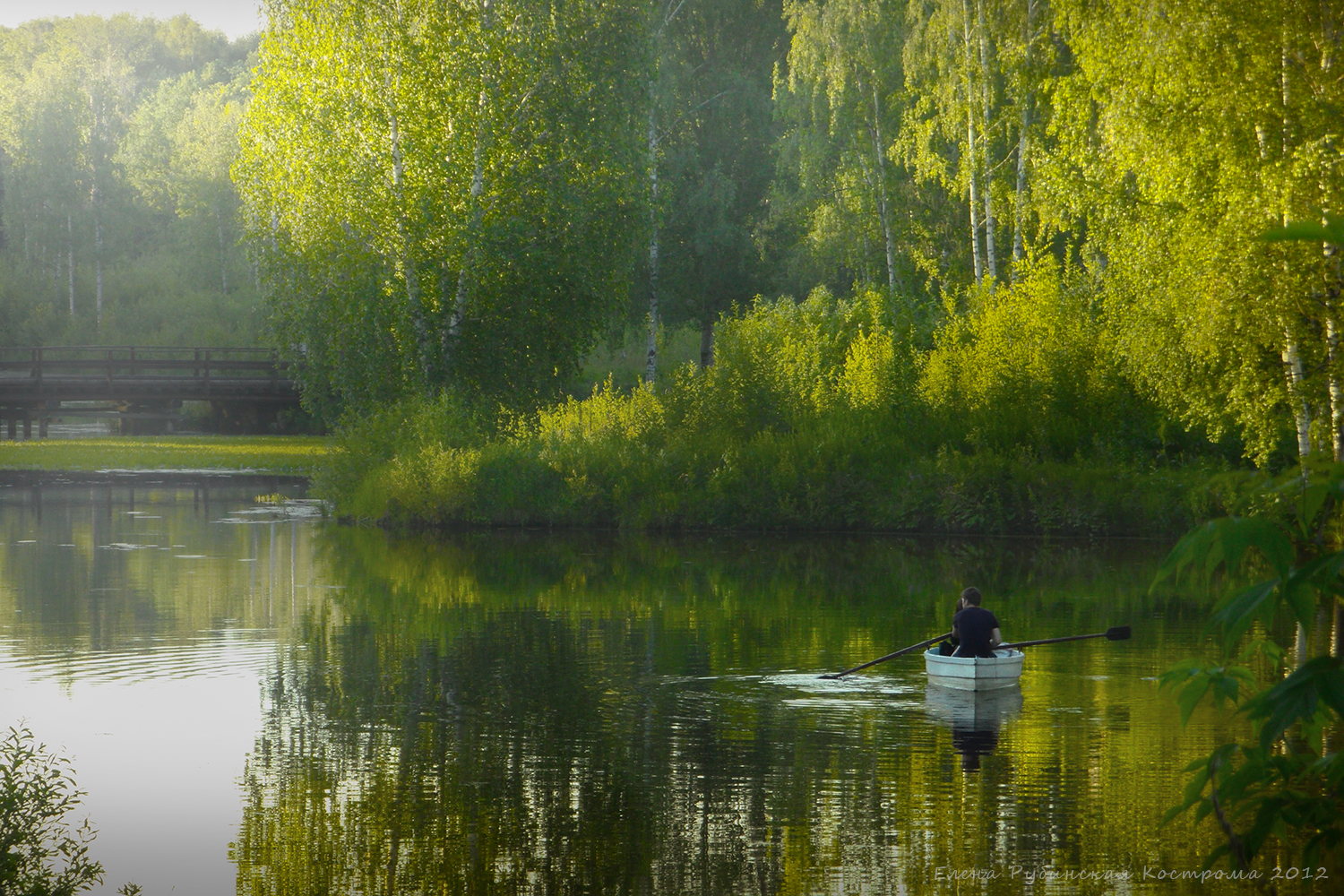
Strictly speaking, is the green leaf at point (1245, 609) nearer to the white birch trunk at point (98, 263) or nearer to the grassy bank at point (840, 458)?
the grassy bank at point (840, 458)

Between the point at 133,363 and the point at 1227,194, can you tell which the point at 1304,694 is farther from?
the point at 133,363

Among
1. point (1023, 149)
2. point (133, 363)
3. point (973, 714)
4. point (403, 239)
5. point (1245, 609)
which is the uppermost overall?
point (1023, 149)

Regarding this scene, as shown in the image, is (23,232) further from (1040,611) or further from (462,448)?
(1040,611)

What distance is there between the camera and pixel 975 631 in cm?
1349

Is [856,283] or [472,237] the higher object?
[472,237]

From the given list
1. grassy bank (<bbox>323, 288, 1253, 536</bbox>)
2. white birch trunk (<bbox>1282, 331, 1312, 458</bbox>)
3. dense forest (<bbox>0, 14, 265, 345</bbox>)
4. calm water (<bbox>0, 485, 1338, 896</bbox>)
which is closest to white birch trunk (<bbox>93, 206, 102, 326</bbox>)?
dense forest (<bbox>0, 14, 265, 345</bbox>)

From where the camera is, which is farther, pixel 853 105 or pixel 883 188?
pixel 853 105

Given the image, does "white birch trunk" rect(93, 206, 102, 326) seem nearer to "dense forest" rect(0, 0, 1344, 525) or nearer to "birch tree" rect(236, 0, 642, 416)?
"dense forest" rect(0, 0, 1344, 525)

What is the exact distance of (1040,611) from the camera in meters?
18.6

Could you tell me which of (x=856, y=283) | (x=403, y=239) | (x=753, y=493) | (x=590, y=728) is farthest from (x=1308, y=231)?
(x=856, y=283)

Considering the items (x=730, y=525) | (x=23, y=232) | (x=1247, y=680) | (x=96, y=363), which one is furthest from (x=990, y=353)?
(x=23, y=232)

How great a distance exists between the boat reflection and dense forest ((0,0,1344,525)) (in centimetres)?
892

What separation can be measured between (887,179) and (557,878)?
34.1 metres

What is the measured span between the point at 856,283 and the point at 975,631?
85.3 ft
